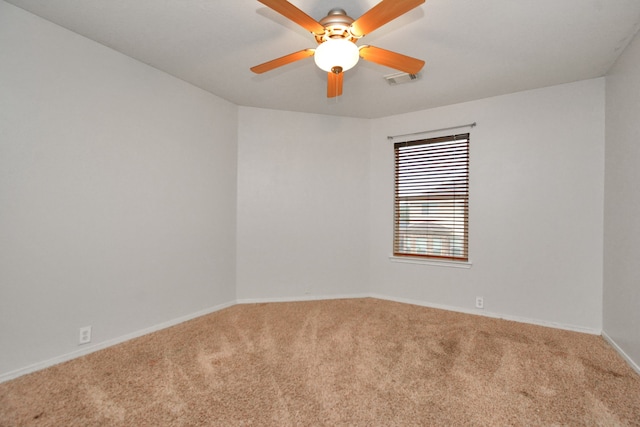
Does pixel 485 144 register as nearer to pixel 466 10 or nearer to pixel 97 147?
pixel 466 10

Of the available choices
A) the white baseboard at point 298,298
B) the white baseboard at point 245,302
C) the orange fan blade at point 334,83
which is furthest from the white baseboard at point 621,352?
the orange fan blade at point 334,83

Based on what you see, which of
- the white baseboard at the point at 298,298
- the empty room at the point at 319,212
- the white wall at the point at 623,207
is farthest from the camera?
the white baseboard at the point at 298,298

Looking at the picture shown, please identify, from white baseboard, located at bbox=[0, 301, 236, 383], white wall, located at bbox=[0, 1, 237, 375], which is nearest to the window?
white wall, located at bbox=[0, 1, 237, 375]

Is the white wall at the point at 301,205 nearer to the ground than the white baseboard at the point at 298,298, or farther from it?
farther from it

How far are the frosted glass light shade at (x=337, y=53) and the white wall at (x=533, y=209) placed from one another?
7.71 feet

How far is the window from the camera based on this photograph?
374cm

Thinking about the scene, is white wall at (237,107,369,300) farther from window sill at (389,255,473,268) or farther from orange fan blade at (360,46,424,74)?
orange fan blade at (360,46,424,74)

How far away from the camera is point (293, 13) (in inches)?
66.5

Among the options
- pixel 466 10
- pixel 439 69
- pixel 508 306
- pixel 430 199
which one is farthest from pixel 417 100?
pixel 508 306

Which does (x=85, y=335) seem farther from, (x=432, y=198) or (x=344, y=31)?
(x=432, y=198)

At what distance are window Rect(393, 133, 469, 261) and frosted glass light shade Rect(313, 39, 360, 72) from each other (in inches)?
93.0

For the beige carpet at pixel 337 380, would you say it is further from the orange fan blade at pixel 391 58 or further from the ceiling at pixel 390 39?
the ceiling at pixel 390 39

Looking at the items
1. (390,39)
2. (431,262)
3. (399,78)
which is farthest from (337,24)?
(431,262)

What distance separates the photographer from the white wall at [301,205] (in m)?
4.01
